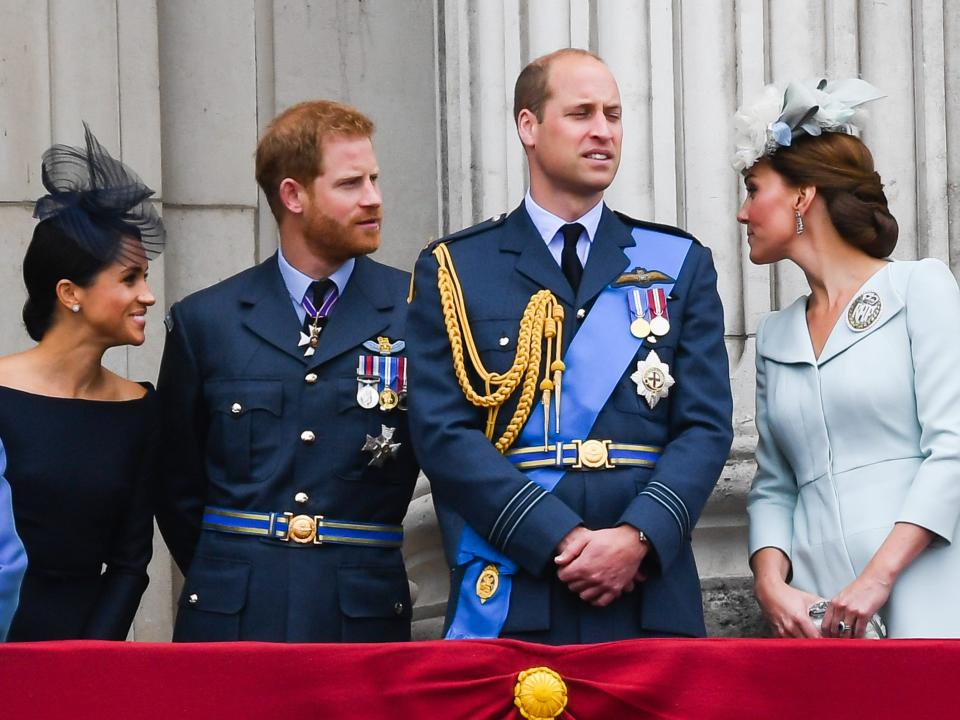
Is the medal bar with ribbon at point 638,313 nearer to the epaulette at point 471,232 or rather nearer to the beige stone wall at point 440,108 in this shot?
the epaulette at point 471,232

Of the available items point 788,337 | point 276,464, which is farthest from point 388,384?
point 788,337

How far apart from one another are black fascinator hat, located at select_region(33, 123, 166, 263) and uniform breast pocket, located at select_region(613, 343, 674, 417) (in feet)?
3.78

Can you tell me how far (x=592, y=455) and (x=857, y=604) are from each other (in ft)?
1.90

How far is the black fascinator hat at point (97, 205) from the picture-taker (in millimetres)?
4020

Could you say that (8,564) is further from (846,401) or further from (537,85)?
(846,401)

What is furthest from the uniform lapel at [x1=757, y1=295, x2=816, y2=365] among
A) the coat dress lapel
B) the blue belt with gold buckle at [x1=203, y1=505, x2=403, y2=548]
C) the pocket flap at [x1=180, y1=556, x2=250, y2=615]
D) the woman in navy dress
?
the woman in navy dress

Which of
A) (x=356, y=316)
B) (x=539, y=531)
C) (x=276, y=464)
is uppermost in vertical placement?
(x=356, y=316)

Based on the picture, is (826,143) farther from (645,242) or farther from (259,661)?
(259,661)

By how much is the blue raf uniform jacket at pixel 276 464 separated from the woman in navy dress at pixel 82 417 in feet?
0.44

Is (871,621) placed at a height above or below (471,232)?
below

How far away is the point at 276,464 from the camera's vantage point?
404 centimetres

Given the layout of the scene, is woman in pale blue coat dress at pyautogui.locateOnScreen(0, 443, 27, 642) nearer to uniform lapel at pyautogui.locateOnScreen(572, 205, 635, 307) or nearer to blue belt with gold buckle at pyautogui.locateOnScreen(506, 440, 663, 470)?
blue belt with gold buckle at pyautogui.locateOnScreen(506, 440, 663, 470)

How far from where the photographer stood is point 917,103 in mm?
4836

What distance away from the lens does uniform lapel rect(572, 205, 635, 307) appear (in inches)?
149
